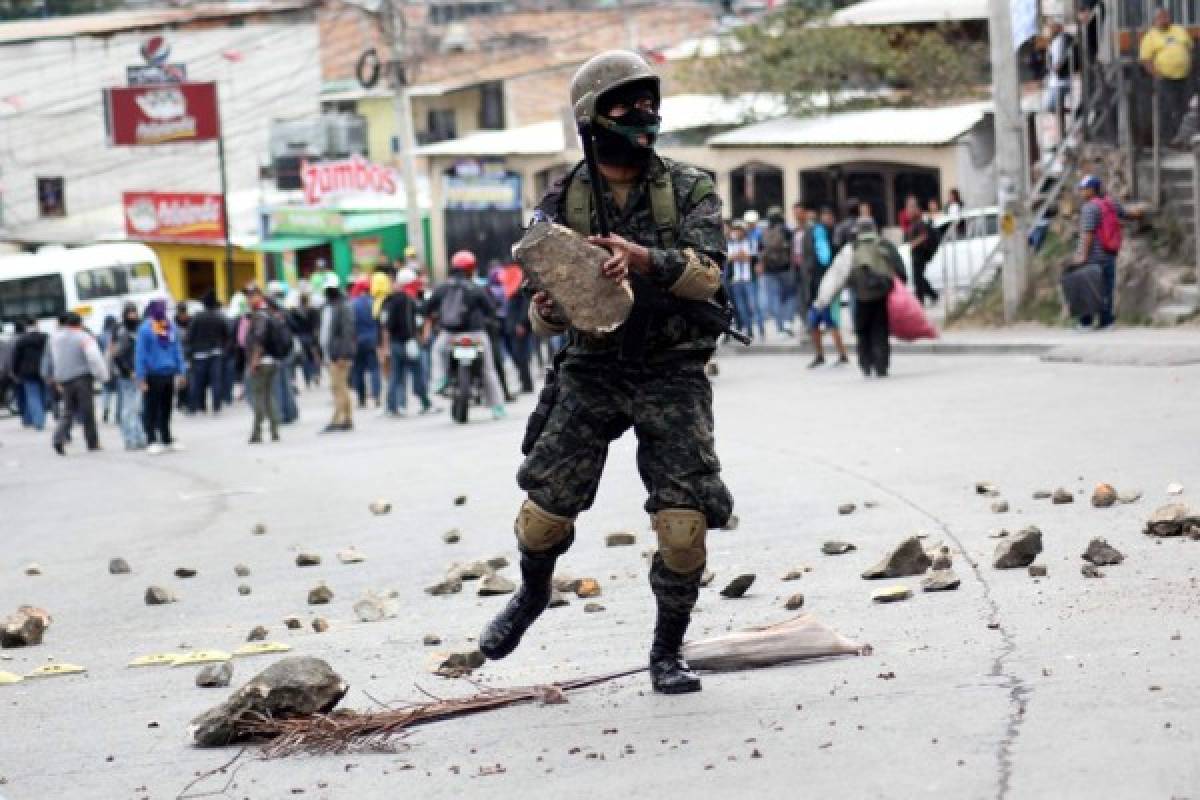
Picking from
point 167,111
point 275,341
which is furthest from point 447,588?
point 167,111

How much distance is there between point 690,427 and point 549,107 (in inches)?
2289

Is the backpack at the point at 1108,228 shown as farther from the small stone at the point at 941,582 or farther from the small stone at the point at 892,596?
the small stone at the point at 892,596

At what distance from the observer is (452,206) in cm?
5134

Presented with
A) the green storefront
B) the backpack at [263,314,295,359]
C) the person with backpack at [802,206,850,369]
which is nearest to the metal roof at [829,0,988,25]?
the green storefront

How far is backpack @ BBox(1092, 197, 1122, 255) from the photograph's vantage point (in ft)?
80.1

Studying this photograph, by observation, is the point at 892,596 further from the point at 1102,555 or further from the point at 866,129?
the point at 866,129

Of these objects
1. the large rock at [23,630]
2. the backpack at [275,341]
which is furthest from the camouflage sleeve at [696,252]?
the backpack at [275,341]

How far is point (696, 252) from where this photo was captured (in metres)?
6.59

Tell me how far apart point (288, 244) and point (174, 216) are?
3443mm

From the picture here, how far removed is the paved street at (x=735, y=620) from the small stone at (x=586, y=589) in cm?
40

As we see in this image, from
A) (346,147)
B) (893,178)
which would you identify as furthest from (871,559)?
(346,147)

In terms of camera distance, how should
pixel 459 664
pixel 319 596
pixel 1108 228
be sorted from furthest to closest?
1. pixel 1108 228
2. pixel 319 596
3. pixel 459 664

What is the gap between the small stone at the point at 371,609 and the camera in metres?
9.77

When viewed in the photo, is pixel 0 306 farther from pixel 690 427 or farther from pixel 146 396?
Result: pixel 690 427
